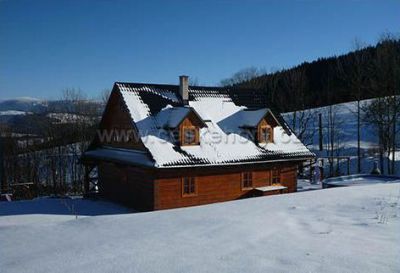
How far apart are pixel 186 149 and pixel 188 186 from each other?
5.43ft

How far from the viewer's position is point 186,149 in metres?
17.6

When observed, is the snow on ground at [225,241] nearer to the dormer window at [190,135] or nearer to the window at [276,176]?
the dormer window at [190,135]

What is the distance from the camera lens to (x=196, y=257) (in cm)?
537

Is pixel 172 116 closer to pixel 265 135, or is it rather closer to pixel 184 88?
pixel 184 88

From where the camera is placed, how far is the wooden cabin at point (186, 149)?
16953 mm

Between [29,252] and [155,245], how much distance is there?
2.14 meters

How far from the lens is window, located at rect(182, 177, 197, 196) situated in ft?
56.5

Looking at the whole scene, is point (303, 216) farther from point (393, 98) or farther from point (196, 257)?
point (393, 98)

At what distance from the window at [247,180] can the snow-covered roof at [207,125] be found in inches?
35.1

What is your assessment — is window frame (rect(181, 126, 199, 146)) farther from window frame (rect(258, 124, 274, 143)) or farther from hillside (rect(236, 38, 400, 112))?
hillside (rect(236, 38, 400, 112))

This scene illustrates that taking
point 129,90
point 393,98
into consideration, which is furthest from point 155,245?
point 393,98

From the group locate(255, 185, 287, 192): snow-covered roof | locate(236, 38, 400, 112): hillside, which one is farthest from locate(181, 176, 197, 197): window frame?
locate(236, 38, 400, 112): hillside

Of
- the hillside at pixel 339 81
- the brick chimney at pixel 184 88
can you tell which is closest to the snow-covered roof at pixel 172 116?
the brick chimney at pixel 184 88

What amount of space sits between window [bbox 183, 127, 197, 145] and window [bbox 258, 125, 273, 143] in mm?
3908
